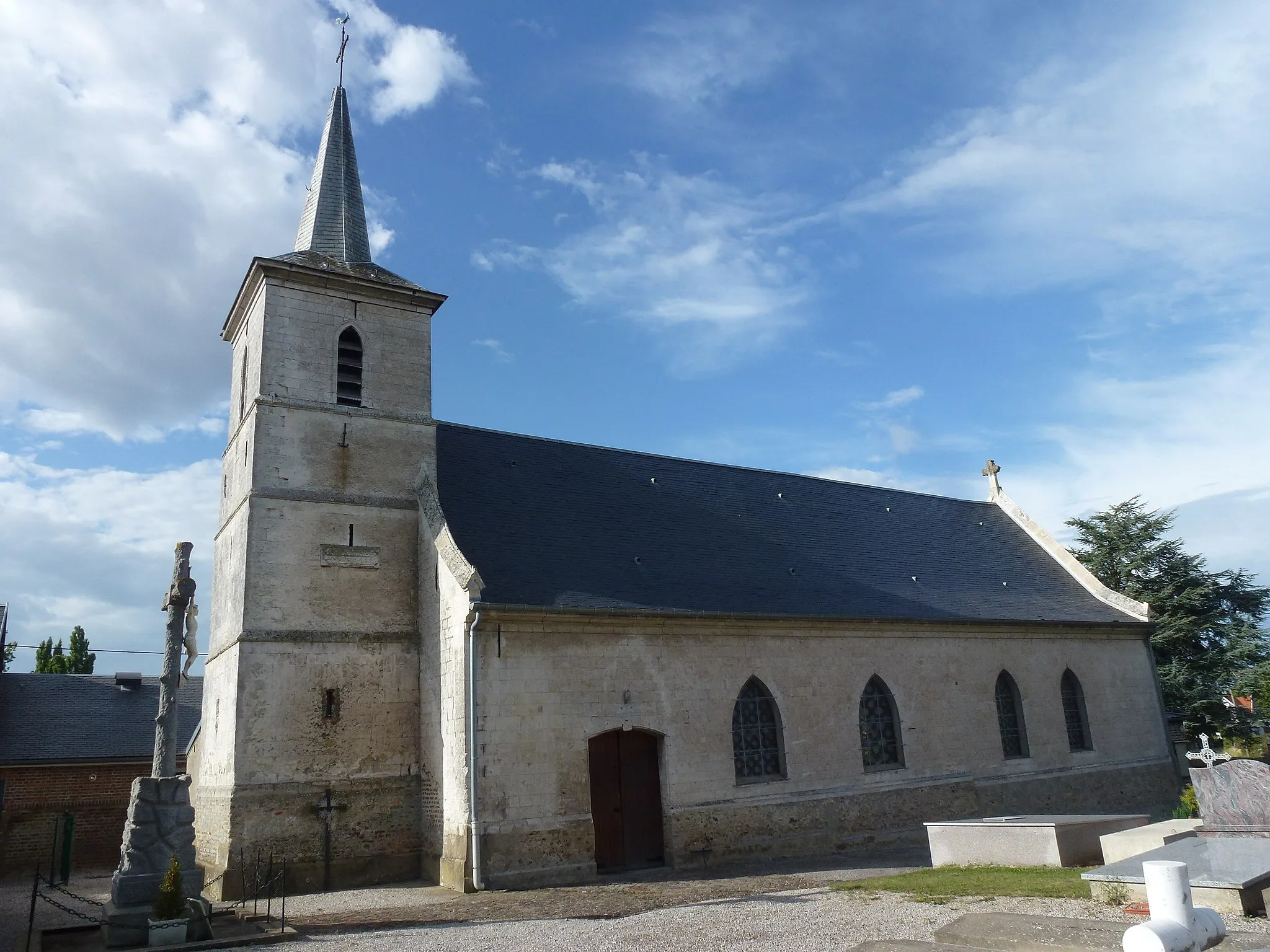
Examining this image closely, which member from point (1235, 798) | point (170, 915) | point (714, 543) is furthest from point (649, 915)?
point (714, 543)

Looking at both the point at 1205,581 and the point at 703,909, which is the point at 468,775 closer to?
the point at 703,909

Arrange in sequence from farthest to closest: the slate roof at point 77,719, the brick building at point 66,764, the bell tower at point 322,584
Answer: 1. the slate roof at point 77,719
2. the brick building at point 66,764
3. the bell tower at point 322,584

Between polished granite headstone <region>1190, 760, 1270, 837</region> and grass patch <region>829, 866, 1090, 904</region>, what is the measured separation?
1.76 m

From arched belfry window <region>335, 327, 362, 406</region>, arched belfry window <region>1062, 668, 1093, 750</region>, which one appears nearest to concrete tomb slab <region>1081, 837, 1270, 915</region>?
arched belfry window <region>1062, 668, 1093, 750</region>

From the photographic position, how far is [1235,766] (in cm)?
1102

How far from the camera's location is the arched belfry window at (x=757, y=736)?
51.4 feet

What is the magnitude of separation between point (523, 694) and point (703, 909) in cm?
460

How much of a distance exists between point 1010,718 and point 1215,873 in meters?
11.5

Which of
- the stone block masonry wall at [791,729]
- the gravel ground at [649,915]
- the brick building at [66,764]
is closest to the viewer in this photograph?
the gravel ground at [649,915]

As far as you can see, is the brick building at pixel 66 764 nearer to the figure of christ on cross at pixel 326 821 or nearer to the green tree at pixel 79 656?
the figure of christ on cross at pixel 326 821

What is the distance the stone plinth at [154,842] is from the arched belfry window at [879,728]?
37.5 feet

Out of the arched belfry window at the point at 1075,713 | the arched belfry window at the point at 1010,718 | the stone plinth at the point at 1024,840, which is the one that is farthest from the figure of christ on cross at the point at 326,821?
the arched belfry window at the point at 1075,713

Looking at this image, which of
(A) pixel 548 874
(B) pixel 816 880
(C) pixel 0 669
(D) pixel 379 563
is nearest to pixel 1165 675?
(B) pixel 816 880

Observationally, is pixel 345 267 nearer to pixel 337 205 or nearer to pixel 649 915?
pixel 337 205
